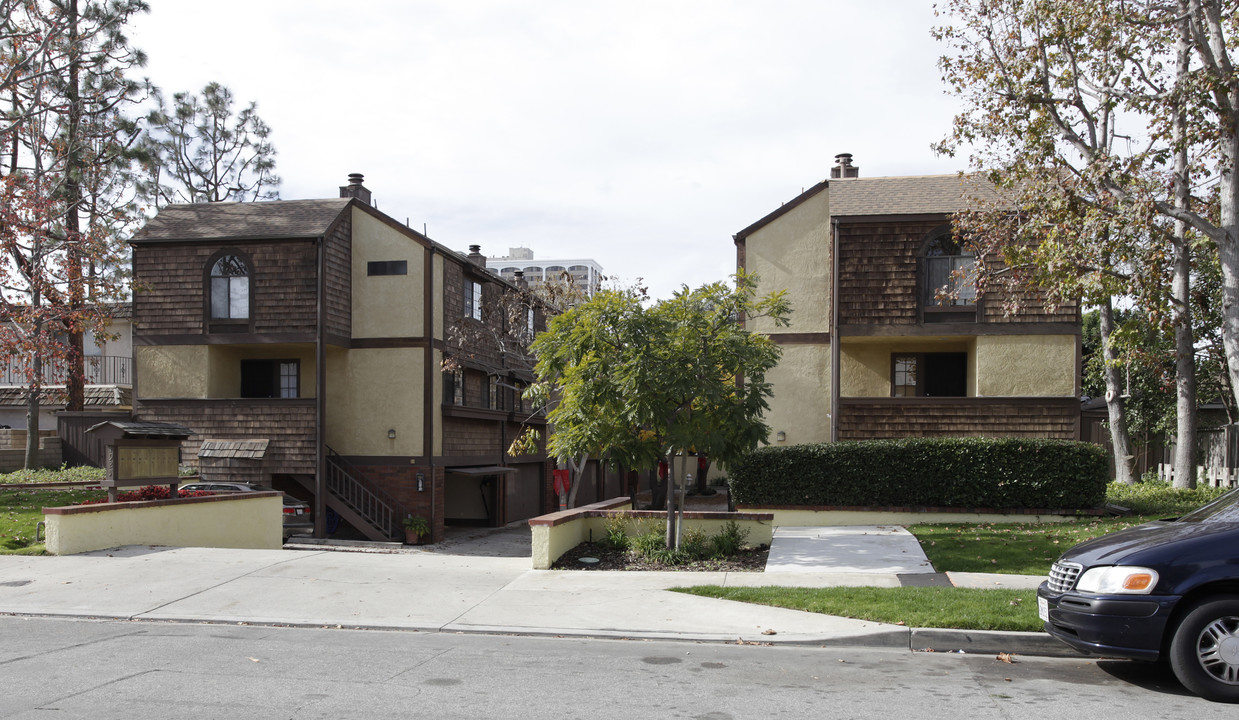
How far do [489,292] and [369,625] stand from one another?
20.8m

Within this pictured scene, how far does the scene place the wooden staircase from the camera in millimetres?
24641

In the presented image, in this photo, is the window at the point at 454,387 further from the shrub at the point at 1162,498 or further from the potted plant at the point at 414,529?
the shrub at the point at 1162,498

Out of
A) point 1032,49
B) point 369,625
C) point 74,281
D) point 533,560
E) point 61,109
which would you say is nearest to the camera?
point 369,625

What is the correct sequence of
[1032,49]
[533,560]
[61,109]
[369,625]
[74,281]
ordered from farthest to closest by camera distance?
[61,109]
[74,281]
[1032,49]
[533,560]
[369,625]

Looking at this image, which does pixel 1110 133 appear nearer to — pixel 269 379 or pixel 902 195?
pixel 902 195

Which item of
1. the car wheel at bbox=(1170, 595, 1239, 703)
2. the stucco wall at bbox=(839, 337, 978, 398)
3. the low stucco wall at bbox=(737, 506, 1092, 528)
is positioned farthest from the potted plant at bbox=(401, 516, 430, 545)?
the car wheel at bbox=(1170, 595, 1239, 703)

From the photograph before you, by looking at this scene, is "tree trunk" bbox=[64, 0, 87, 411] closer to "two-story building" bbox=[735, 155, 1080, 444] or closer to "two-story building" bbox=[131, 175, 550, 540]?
"two-story building" bbox=[131, 175, 550, 540]

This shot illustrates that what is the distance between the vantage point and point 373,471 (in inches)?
1001

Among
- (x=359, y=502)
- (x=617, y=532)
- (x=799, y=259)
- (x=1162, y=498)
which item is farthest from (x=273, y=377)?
(x=1162, y=498)

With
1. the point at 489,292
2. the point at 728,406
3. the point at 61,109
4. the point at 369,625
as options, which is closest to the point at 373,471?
the point at 489,292

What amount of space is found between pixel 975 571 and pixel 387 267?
17.9 meters

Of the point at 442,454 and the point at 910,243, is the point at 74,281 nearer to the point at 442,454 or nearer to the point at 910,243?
the point at 442,454

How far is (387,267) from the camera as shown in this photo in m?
25.6

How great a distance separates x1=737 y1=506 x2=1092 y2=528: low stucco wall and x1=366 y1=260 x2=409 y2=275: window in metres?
12.4
